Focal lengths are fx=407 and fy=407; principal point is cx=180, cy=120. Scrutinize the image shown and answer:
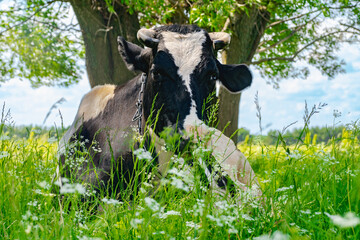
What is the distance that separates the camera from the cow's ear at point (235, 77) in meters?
4.97

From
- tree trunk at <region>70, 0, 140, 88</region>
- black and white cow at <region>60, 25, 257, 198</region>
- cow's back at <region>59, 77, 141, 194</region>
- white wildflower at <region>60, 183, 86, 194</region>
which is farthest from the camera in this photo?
tree trunk at <region>70, 0, 140, 88</region>

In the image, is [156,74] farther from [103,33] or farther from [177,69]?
[103,33]

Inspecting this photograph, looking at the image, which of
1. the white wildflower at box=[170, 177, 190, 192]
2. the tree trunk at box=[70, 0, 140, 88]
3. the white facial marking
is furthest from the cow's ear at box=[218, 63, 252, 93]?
the tree trunk at box=[70, 0, 140, 88]

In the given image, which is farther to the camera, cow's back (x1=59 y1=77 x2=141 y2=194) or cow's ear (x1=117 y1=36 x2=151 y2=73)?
cow's ear (x1=117 y1=36 x2=151 y2=73)

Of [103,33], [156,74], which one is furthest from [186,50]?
[103,33]

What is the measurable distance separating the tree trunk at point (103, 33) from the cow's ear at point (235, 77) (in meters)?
5.13

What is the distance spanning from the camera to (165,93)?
4031 millimetres

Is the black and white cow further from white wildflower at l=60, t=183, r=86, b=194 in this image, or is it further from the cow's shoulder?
white wildflower at l=60, t=183, r=86, b=194

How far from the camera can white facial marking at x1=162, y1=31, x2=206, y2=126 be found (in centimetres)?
404

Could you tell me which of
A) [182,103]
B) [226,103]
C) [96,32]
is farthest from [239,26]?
[182,103]

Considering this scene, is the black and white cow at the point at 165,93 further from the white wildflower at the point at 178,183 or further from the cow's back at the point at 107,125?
the white wildflower at the point at 178,183

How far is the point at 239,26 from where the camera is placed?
10.7 meters

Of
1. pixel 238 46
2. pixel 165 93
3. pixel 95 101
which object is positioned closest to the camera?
pixel 165 93

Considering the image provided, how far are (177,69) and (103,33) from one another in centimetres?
640
